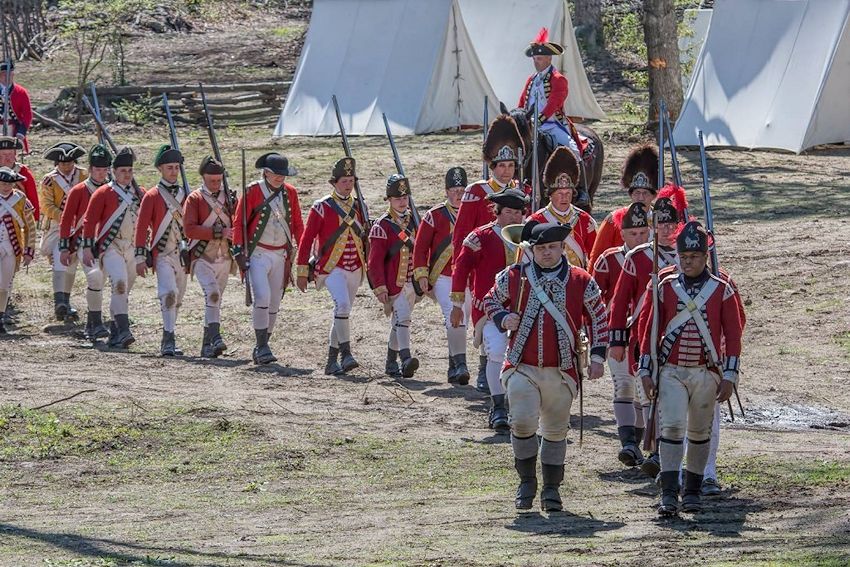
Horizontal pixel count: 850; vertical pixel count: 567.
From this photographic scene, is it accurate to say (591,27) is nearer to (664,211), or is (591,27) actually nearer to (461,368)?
(461,368)

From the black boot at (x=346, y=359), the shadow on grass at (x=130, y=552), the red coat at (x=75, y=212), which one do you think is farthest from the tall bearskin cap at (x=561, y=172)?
the red coat at (x=75, y=212)

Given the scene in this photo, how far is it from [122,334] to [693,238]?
26.9 feet

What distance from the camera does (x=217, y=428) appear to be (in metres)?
12.5

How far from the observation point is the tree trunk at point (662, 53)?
26.8 m

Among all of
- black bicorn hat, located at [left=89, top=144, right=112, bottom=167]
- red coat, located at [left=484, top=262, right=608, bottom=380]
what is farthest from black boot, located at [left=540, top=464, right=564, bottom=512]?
black bicorn hat, located at [left=89, top=144, right=112, bottom=167]

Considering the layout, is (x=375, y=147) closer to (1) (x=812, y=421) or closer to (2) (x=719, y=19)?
(2) (x=719, y=19)

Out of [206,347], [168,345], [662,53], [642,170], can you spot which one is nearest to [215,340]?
[206,347]

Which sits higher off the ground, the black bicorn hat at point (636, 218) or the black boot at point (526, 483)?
the black bicorn hat at point (636, 218)

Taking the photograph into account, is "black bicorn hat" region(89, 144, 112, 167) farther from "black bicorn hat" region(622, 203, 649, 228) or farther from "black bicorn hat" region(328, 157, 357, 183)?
"black bicorn hat" region(622, 203, 649, 228)

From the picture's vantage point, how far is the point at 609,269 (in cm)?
1156

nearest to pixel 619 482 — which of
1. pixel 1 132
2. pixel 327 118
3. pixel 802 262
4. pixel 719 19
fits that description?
pixel 802 262

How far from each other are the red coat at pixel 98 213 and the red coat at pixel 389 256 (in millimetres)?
3075

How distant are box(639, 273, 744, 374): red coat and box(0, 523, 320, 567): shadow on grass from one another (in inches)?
100

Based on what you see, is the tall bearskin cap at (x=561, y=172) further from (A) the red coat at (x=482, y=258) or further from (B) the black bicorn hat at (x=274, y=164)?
(B) the black bicorn hat at (x=274, y=164)
